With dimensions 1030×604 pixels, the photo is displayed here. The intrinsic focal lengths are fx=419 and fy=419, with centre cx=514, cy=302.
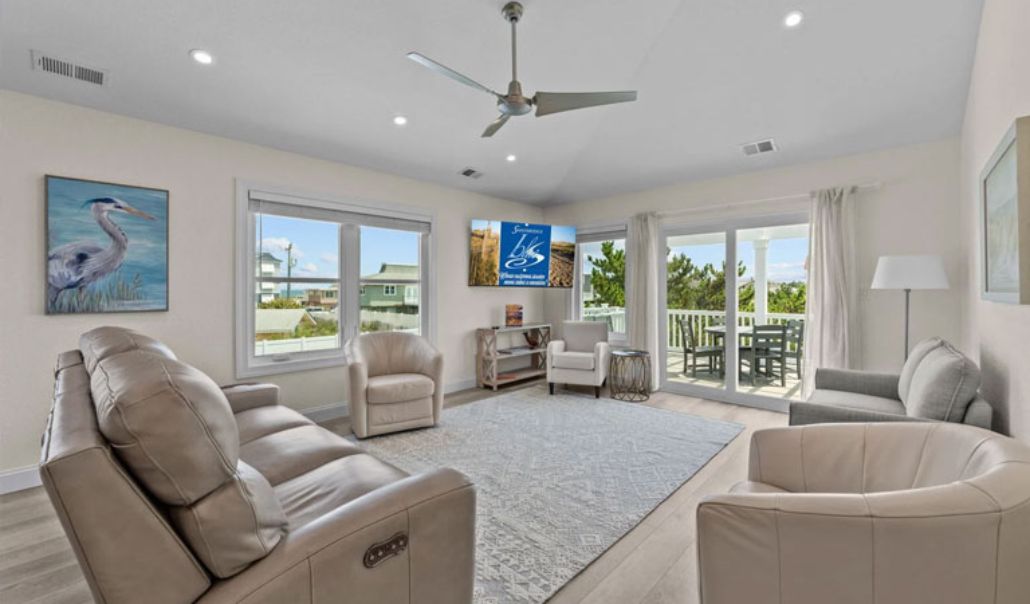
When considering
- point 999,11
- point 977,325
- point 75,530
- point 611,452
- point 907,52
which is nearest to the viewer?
point 75,530

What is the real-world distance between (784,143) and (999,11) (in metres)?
1.97

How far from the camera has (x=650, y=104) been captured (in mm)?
3850

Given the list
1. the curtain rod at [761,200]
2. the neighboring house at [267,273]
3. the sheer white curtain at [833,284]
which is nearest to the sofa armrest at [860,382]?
the sheer white curtain at [833,284]

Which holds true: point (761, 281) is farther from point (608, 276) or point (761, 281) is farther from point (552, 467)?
point (552, 467)

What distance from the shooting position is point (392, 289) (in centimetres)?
473

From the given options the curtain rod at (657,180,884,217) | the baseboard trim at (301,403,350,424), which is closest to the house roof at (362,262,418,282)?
the baseboard trim at (301,403,350,424)

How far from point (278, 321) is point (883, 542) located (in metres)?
4.28

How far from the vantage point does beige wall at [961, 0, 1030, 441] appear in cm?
156

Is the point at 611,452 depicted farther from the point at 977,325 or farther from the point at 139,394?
the point at 139,394

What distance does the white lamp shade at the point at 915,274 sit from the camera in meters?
3.00

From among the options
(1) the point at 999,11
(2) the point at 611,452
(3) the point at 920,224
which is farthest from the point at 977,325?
(2) the point at 611,452

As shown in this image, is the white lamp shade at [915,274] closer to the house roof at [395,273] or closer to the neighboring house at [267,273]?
the house roof at [395,273]

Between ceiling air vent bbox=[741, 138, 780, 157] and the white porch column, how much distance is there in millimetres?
934

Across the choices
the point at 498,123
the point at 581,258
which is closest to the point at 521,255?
the point at 581,258
